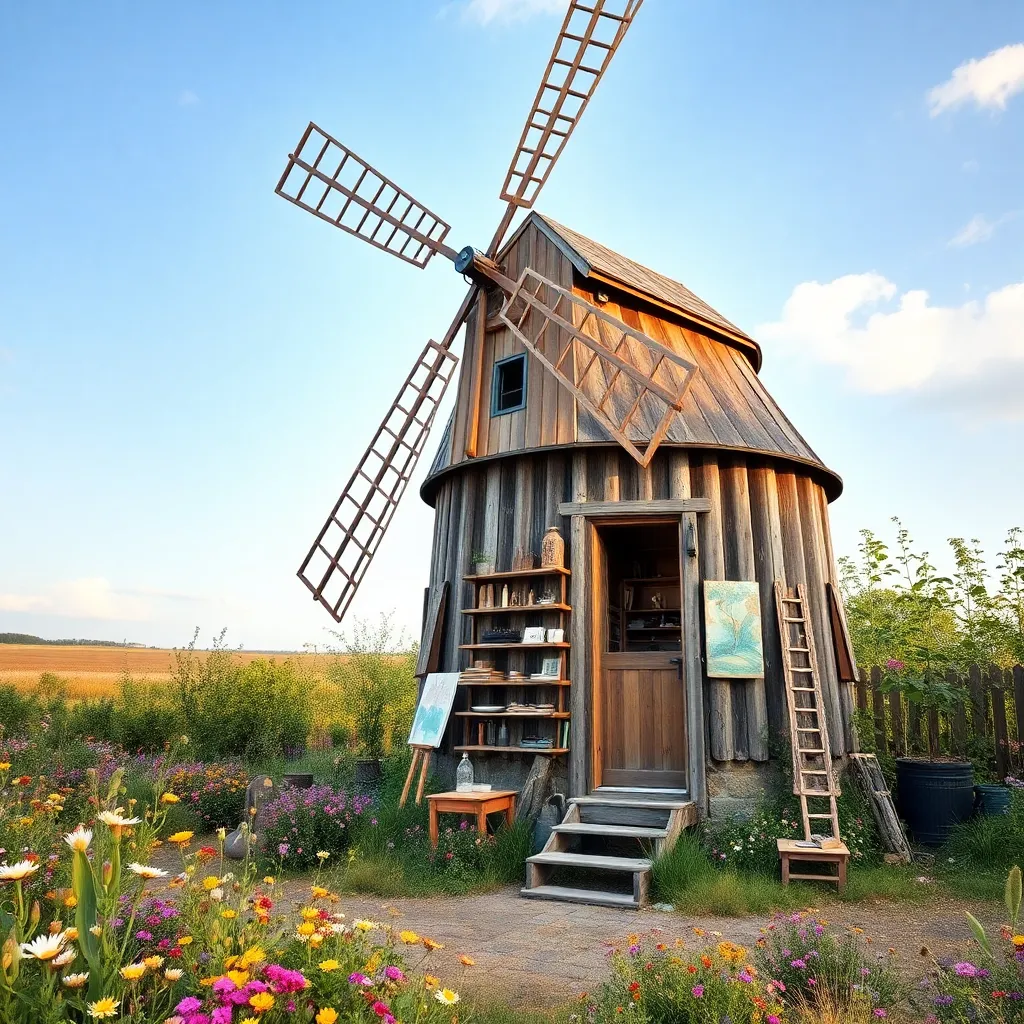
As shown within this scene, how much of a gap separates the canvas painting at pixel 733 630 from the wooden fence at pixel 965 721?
2.65 m

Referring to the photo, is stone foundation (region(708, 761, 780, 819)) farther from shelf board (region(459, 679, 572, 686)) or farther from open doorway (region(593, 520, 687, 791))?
shelf board (region(459, 679, 572, 686))

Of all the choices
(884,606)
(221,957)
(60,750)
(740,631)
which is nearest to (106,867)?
(221,957)

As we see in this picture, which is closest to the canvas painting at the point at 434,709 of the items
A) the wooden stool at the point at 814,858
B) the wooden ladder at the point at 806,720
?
the wooden ladder at the point at 806,720

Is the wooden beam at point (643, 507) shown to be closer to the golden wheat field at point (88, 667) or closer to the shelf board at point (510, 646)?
the shelf board at point (510, 646)

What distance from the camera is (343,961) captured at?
2.36 metres

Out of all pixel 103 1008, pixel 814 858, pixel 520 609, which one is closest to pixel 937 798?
pixel 814 858

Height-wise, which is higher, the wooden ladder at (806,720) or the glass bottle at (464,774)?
the wooden ladder at (806,720)

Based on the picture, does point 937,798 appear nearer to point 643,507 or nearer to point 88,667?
point 643,507

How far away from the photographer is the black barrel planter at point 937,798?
304 inches

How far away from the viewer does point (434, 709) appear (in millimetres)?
8266

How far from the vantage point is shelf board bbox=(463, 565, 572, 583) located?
303 inches

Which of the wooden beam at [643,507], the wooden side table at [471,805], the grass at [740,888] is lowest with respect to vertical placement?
the grass at [740,888]

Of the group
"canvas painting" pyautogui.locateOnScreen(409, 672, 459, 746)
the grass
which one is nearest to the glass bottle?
"canvas painting" pyautogui.locateOnScreen(409, 672, 459, 746)

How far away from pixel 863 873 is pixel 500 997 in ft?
13.3
